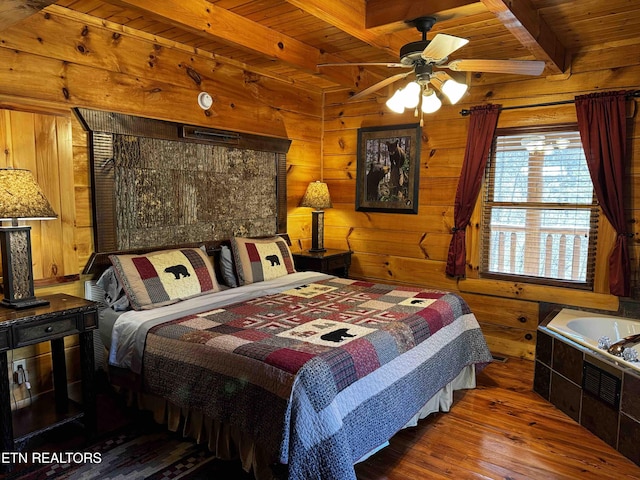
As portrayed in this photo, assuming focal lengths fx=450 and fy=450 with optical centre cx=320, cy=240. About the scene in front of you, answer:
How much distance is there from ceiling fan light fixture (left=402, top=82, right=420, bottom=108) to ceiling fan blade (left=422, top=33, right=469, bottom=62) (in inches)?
9.2

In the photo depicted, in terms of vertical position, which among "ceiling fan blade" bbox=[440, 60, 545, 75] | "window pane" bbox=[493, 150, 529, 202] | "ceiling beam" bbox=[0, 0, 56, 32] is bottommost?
"window pane" bbox=[493, 150, 529, 202]

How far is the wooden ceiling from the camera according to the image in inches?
93.8

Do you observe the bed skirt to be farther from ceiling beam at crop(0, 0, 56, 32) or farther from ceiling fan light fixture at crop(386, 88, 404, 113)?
ceiling beam at crop(0, 0, 56, 32)

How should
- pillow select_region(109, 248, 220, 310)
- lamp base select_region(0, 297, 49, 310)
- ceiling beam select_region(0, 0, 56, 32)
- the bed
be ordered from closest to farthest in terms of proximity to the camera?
ceiling beam select_region(0, 0, 56, 32) → the bed → lamp base select_region(0, 297, 49, 310) → pillow select_region(109, 248, 220, 310)

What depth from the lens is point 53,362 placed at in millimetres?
2623

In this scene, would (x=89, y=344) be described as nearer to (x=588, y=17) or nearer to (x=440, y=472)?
(x=440, y=472)

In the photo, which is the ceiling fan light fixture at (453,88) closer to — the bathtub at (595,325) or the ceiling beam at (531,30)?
the ceiling beam at (531,30)

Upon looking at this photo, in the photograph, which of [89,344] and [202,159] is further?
[202,159]

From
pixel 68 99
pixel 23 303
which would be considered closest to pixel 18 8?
pixel 68 99

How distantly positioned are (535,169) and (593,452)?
2146 mm

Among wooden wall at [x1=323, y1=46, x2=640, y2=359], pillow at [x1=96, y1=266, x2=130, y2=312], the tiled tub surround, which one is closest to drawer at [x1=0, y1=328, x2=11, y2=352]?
pillow at [x1=96, y1=266, x2=130, y2=312]

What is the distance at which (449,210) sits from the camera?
4121 mm

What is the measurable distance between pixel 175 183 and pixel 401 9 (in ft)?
6.49

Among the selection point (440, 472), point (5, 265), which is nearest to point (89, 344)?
point (5, 265)
